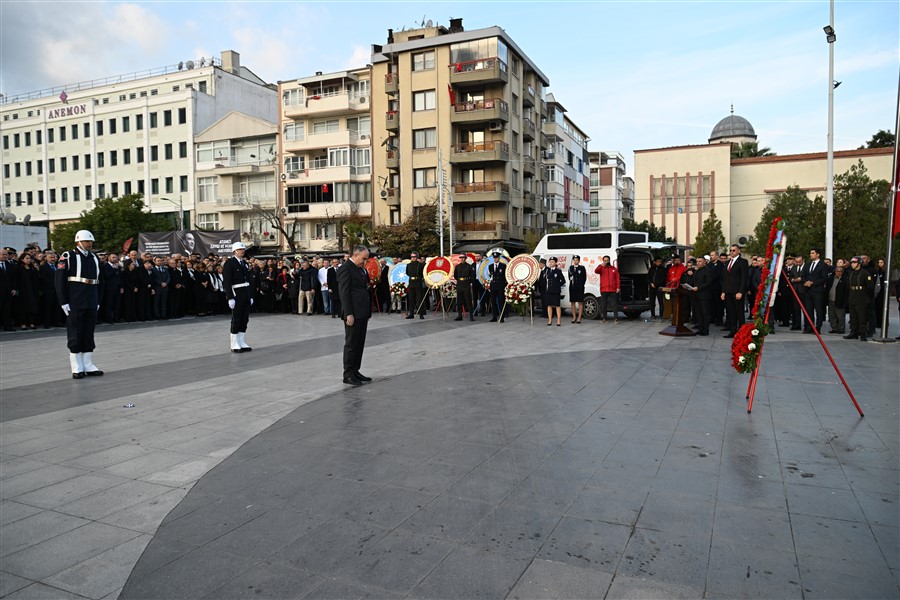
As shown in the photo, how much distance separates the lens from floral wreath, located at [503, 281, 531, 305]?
17.8 meters

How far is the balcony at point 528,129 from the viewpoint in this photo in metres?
51.2

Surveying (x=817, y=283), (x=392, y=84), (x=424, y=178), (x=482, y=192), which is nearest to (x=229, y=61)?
(x=392, y=84)

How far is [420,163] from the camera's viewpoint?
46.8m

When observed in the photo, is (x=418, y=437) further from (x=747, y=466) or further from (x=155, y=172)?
(x=155, y=172)

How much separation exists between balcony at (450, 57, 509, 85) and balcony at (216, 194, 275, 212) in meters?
19.8

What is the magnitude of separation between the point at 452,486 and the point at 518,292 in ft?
43.7

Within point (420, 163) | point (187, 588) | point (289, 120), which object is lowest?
point (187, 588)

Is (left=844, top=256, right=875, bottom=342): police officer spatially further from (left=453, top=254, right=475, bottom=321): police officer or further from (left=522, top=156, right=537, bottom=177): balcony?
(left=522, top=156, right=537, bottom=177): balcony

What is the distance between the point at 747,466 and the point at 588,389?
331 cm

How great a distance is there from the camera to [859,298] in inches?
544

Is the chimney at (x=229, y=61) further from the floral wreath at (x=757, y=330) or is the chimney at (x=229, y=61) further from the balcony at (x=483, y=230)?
the floral wreath at (x=757, y=330)

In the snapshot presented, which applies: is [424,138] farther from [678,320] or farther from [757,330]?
[757,330]

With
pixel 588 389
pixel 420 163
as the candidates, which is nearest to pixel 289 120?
pixel 420 163

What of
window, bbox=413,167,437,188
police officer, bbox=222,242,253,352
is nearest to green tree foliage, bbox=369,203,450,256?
window, bbox=413,167,437,188
